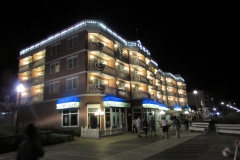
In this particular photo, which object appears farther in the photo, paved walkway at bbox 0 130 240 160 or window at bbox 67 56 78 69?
window at bbox 67 56 78 69

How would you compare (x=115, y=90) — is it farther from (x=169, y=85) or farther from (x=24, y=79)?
(x=169, y=85)

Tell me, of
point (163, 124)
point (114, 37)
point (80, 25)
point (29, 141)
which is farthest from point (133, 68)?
point (29, 141)

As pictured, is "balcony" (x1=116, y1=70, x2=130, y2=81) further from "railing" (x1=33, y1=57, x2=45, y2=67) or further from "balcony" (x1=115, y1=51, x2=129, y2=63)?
"railing" (x1=33, y1=57, x2=45, y2=67)

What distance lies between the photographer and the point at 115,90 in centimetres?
2747

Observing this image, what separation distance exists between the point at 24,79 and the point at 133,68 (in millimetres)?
19676

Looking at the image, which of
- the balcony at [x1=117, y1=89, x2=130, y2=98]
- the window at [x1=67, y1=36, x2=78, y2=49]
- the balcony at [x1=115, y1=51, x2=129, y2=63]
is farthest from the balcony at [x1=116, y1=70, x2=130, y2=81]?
the window at [x1=67, y1=36, x2=78, y2=49]

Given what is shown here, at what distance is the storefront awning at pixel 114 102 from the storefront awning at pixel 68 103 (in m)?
3.32

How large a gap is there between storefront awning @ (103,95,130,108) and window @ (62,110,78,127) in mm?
3845

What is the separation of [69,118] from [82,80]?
500 centimetres

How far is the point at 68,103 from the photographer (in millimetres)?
24094

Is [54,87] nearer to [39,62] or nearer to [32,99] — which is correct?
[32,99]

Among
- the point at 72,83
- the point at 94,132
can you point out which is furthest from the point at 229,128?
the point at 72,83

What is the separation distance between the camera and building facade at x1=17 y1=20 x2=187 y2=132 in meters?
24.1

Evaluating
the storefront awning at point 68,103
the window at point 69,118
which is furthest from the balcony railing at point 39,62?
the window at point 69,118
